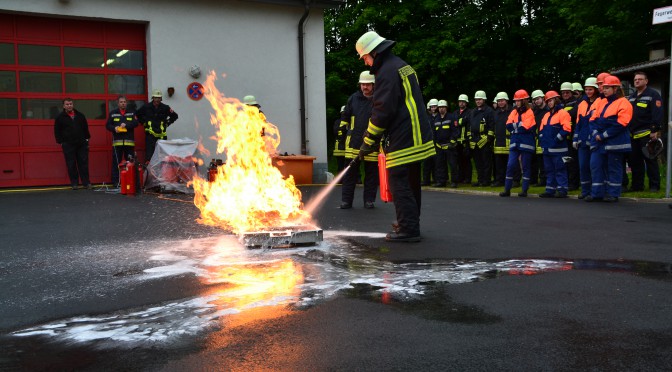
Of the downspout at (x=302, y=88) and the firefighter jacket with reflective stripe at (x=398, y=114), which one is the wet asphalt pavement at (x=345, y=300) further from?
the downspout at (x=302, y=88)

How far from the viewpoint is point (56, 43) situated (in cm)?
1520

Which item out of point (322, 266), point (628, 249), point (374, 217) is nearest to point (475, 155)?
point (374, 217)

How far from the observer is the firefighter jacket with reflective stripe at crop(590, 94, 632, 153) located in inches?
431

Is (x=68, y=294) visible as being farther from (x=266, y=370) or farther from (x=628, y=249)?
(x=628, y=249)

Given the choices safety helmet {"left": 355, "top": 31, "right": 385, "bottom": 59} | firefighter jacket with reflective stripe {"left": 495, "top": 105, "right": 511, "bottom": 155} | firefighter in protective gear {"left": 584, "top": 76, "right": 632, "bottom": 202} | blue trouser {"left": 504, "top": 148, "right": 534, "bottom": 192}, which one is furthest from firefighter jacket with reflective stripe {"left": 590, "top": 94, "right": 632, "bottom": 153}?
safety helmet {"left": 355, "top": 31, "right": 385, "bottom": 59}

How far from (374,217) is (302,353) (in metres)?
6.11

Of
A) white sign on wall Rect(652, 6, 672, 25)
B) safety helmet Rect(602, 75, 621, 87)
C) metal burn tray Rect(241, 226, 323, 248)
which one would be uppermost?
white sign on wall Rect(652, 6, 672, 25)

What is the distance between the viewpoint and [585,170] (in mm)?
11898

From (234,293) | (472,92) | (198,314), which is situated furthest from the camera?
(472,92)

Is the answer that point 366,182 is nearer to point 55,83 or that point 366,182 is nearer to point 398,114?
point 398,114

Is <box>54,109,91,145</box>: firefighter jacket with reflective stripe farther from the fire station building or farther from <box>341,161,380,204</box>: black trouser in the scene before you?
<box>341,161,380,204</box>: black trouser

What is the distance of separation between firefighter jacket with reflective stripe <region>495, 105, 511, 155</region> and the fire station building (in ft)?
16.5

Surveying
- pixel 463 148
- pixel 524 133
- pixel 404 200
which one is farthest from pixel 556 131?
pixel 404 200

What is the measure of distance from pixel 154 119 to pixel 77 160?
2.02m
